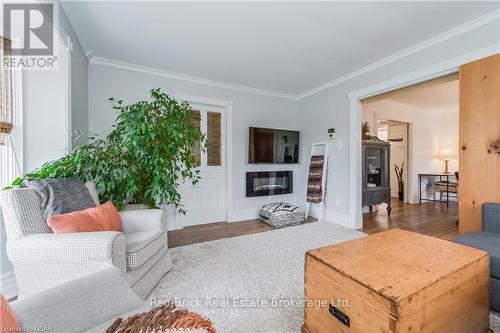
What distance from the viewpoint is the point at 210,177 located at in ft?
12.6

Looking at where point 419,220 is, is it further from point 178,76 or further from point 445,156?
point 178,76

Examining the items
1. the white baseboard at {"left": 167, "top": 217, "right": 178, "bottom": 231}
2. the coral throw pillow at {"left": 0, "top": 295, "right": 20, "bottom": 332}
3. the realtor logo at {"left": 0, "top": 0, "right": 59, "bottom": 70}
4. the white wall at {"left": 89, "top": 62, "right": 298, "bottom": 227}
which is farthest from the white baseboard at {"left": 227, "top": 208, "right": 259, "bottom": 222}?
the coral throw pillow at {"left": 0, "top": 295, "right": 20, "bottom": 332}

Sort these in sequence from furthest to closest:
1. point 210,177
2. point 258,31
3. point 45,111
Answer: point 210,177
point 258,31
point 45,111

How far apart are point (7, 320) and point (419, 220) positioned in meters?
4.90

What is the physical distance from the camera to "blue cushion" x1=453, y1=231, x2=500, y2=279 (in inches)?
57.6

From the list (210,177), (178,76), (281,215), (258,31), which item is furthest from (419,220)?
(178,76)

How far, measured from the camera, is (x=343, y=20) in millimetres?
2166

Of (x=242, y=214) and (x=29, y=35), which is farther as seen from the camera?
(x=242, y=214)

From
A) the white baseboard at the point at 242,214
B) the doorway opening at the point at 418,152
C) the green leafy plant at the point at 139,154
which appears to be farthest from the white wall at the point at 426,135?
the green leafy plant at the point at 139,154

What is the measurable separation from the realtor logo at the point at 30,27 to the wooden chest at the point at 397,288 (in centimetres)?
270

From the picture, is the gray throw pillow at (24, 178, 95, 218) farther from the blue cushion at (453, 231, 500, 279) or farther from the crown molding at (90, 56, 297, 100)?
the blue cushion at (453, 231, 500, 279)

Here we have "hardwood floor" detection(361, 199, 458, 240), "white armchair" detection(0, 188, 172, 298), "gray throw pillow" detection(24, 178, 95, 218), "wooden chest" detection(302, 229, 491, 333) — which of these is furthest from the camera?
"hardwood floor" detection(361, 199, 458, 240)

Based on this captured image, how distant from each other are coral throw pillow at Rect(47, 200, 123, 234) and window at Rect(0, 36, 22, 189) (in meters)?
0.73

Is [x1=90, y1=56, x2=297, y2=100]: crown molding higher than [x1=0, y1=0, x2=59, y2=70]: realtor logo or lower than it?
higher
